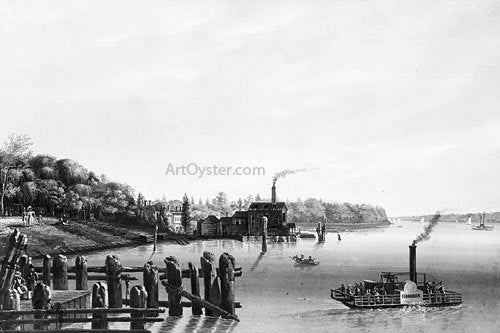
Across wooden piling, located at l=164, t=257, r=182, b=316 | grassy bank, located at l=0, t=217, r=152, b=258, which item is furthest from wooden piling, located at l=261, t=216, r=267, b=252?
wooden piling, located at l=164, t=257, r=182, b=316

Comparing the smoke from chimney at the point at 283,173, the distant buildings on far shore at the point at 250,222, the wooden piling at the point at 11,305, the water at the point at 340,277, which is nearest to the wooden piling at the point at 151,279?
the water at the point at 340,277

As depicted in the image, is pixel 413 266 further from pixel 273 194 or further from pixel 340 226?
pixel 273 194

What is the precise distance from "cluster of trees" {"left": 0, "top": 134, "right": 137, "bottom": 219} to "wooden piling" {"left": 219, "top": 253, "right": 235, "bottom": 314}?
3.41 meters

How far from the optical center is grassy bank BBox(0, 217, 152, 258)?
44.8 ft

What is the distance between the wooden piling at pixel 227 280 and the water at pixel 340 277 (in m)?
0.26

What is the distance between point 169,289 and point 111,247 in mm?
4049

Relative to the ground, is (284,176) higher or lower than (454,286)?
higher

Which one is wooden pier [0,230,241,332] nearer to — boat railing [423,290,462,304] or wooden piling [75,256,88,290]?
wooden piling [75,256,88,290]

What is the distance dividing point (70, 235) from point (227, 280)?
15.2 feet

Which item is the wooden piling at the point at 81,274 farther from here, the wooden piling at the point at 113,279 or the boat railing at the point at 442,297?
the boat railing at the point at 442,297

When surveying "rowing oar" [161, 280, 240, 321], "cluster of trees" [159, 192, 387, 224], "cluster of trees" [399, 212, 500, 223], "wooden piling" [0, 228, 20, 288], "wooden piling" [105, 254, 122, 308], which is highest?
"cluster of trees" [159, 192, 387, 224]

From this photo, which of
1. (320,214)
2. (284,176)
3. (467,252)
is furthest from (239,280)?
(467,252)

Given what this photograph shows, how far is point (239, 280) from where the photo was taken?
55.8 feet

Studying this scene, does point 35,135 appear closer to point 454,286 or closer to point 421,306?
point 421,306
